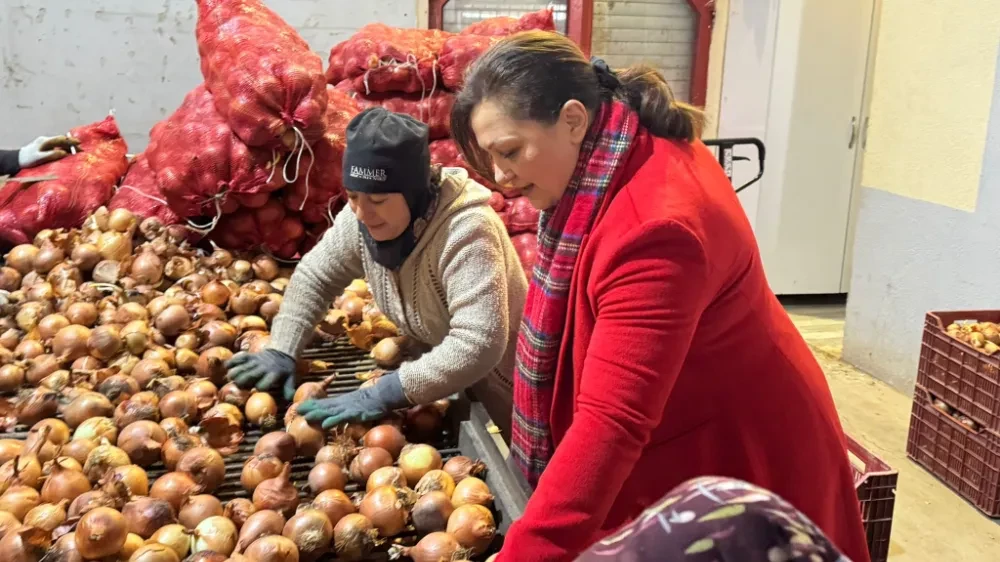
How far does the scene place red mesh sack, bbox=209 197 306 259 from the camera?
217 centimetres

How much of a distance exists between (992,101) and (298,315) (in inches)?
95.9

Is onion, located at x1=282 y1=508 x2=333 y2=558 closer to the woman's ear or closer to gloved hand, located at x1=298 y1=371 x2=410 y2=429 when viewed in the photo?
gloved hand, located at x1=298 y1=371 x2=410 y2=429

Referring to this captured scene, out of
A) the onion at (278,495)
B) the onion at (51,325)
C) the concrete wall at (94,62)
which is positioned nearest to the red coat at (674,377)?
the onion at (278,495)

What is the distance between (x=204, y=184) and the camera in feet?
6.79

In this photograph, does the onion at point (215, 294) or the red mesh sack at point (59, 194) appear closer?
the onion at point (215, 294)

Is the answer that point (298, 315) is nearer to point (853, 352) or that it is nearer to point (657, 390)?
point (657, 390)

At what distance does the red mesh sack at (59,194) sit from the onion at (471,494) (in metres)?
1.61

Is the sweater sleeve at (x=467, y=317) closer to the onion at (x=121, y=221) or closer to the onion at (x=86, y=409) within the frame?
the onion at (x=86, y=409)

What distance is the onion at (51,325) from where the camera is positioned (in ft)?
5.40

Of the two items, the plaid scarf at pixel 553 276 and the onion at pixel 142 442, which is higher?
the plaid scarf at pixel 553 276

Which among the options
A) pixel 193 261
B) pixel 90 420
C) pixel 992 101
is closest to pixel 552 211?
pixel 90 420

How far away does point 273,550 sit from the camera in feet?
3.33

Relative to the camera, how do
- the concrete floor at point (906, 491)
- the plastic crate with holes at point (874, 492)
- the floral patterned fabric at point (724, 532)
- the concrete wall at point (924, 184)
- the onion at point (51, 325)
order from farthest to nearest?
1. the concrete wall at point (924, 184)
2. the concrete floor at point (906, 491)
3. the plastic crate with holes at point (874, 492)
4. the onion at point (51, 325)
5. the floral patterned fabric at point (724, 532)

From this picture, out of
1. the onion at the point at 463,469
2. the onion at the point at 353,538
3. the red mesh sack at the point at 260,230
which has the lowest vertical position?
the onion at the point at 353,538
